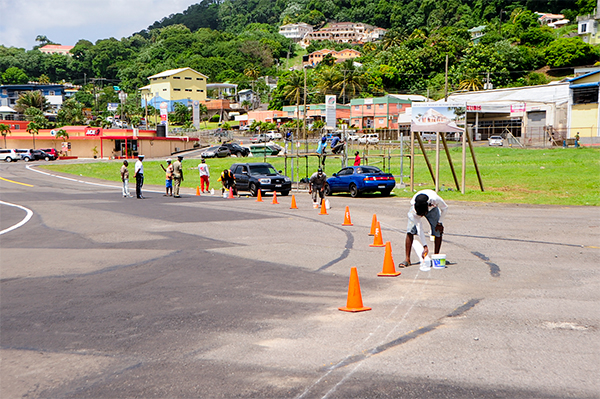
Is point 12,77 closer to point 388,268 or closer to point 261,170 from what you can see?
point 261,170

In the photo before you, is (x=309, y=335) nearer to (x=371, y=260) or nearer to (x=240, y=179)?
(x=371, y=260)

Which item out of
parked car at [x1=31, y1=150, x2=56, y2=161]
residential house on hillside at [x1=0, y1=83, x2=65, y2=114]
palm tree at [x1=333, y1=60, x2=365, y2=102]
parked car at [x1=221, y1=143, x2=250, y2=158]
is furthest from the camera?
residential house on hillside at [x1=0, y1=83, x2=65, y2=114]

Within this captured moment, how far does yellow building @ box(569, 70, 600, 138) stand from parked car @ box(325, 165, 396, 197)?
121ft

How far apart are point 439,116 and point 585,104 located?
Answer: 39.2 metres

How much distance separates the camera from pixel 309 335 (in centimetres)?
646

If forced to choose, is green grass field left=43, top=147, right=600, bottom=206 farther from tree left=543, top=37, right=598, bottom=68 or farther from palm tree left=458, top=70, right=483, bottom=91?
tree left=543, top=37, right=598, bottom=68

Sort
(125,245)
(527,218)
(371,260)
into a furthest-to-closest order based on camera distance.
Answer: (527,218)
(125,245)
(371,260)

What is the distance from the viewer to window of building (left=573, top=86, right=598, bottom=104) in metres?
55.8

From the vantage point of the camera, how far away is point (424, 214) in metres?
9.57

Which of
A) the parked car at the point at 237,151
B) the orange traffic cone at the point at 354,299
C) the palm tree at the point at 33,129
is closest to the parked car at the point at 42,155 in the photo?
the palm tree at the point at 33,129

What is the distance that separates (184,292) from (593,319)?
5610 mm

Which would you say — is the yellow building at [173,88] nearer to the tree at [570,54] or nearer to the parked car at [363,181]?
the tree at [570,54]

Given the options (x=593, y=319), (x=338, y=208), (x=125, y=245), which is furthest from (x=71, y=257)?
(x=338, y=208)

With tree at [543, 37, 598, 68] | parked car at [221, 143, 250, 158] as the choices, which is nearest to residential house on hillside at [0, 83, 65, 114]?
parked car at [221, 143, 250, 158]
